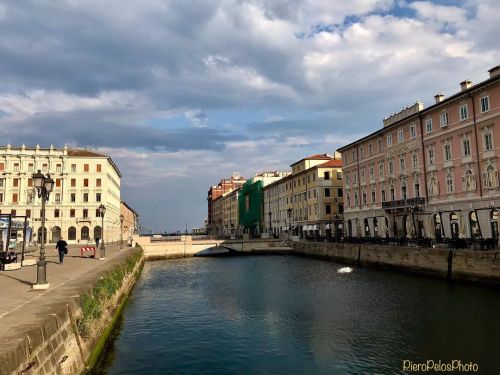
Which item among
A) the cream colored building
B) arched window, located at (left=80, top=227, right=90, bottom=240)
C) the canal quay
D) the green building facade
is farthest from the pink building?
arched window, located at (left=80, top=227, right=90, bottom=240)

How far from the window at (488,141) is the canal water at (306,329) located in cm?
1595

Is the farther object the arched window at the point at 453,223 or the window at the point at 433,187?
the window at the point at 433,187

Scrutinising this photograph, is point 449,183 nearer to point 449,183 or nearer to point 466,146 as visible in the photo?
point 449,183

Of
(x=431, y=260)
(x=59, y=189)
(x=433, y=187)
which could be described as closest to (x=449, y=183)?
(x=433, y=187)

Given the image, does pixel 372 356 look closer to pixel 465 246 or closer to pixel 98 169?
pixel 465 246

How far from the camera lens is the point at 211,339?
1894cm

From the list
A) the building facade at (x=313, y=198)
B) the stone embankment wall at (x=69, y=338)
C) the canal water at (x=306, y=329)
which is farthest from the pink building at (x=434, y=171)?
the stone embankment wall at (x=69, y=338)

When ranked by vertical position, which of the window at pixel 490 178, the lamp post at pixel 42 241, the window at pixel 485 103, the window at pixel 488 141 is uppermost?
the window at pixel 485 103

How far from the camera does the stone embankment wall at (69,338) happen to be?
8.98m

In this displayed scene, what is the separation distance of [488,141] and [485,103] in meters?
3.90

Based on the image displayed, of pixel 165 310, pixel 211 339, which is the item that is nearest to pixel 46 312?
pixel 211 339

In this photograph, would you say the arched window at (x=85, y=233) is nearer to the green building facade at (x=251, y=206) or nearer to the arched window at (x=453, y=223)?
the green building facade at (x=251, y=206)

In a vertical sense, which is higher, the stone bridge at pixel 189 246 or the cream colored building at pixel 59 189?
the cream colored building at pixel 59 189

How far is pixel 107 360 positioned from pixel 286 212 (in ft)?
274
